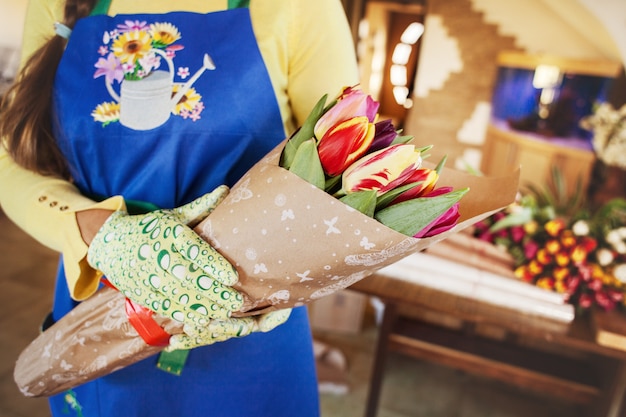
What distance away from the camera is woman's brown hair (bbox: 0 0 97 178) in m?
0.79

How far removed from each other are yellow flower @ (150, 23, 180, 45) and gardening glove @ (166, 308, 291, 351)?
415mm

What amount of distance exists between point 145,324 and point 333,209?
315 mm

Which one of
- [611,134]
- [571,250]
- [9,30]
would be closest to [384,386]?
[571,250]

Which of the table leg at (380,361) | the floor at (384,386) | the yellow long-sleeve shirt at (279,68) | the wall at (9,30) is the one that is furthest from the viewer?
the wall at (9,30)

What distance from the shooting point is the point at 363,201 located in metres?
0.46

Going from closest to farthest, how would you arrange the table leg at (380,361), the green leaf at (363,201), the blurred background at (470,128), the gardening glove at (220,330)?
1. the green leaf at (363,201)
2. the gardening glove at (220,330)
3. the table leg at (380,361)
4. the blurred background at (470,128)

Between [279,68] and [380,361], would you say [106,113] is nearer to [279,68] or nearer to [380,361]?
[279,68]

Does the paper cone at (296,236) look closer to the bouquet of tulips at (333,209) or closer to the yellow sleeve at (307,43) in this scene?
the bouquet of tulips at (333,209)

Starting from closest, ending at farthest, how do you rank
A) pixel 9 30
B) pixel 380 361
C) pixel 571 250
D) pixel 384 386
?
pixel 571 250, pixel 380 361, pixel 384 386, pixel 9 30

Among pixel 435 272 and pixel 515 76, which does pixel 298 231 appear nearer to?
pixel 435 272

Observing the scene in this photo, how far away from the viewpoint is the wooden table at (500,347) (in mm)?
1624

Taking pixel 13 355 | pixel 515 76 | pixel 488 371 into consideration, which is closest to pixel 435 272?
pixel 488 371

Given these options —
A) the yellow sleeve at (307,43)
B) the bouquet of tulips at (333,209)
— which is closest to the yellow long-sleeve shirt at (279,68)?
the yellow sleeve at (307,43)

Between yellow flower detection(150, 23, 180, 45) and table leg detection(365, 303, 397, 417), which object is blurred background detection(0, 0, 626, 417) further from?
yellow flower detection(150, 23, 180, 45)
